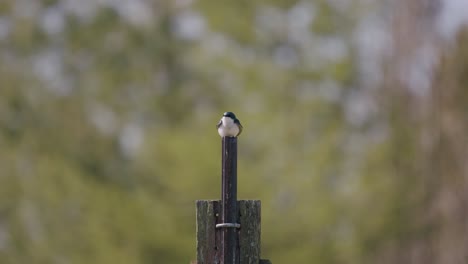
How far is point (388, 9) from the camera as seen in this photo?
57.8 feet

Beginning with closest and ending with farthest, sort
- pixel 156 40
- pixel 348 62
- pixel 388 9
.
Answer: pixel 348 62
pixel 156 40
pixel 388 9

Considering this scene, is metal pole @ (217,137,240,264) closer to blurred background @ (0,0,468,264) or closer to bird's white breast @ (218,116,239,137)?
bird's white breast @ (218,116,239,137)

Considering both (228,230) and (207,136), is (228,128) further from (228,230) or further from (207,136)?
(207,136)

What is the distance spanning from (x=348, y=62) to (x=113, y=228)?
12.9ft

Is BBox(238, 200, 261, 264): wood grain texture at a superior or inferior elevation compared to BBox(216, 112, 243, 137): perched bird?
inferior

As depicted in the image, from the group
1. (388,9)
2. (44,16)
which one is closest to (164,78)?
(44,16)

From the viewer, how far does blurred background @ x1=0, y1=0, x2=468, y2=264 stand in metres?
14.6

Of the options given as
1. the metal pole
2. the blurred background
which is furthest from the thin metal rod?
the blurred background

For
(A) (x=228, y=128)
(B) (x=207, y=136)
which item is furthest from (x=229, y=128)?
(B) (x=207, y=136)

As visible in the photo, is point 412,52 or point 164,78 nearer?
point 164,78

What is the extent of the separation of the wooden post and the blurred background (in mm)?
9930

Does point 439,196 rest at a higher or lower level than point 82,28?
lower

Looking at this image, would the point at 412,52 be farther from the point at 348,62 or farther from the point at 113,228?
the point at 113,228

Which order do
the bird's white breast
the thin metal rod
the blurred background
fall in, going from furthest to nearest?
the blurred background, the bird's white breast, the thin metal rod
